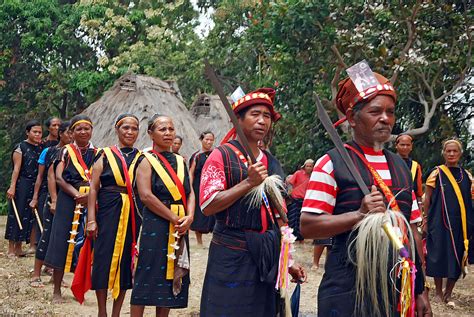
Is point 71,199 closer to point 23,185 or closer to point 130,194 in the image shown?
point 130,194

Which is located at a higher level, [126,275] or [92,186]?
[92,186]

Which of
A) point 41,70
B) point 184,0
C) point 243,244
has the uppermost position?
point 184,0

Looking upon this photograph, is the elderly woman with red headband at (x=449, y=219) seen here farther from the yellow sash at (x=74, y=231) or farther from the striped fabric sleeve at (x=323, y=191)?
the striped fabric sleeve at (x=323, y=191)

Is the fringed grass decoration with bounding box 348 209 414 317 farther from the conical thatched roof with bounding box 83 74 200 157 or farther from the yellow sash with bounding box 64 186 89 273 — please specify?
the conical thatched roof with bounding box 83 74 200 157

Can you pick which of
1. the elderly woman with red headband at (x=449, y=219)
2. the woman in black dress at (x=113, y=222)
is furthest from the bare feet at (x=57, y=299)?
the elderly woman with red headband at (x=449, y=219)

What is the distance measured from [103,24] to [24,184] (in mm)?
12290

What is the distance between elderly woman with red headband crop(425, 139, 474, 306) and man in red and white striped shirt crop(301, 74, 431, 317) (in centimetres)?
485

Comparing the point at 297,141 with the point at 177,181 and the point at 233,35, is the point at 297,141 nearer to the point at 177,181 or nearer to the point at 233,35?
the point at 233,35

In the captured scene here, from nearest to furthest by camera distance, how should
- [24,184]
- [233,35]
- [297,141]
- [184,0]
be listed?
1. [24,184]
2. [297,141]
3. [233,35]
4. [184,0]

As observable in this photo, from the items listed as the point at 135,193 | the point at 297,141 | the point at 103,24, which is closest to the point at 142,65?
the point at 103,24

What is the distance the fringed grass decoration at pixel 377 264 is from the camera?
9.93 ft

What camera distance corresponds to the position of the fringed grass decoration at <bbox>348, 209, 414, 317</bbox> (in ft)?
9.93

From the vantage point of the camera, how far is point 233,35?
70.3 feet

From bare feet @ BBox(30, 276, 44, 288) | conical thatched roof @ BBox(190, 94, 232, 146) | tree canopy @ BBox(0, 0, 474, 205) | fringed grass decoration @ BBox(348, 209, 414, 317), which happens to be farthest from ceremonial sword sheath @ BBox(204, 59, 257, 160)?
conical thatched roof @ BBox(190, 94, 232, 146)
